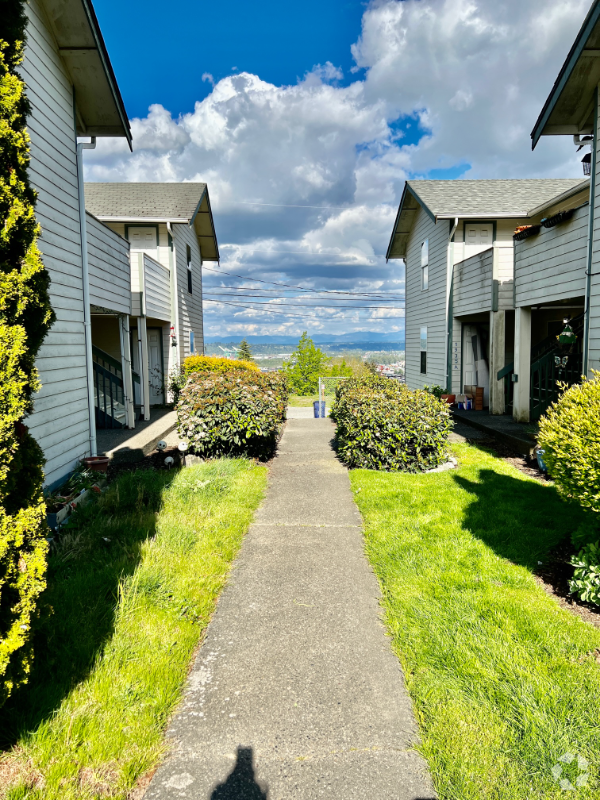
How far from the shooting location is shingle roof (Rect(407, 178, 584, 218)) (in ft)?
46.9

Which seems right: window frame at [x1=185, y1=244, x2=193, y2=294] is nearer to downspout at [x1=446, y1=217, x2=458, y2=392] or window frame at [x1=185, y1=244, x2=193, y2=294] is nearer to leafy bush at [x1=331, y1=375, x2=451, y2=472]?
downspout at [x1=446, y1=217, x2=458, y2=392]

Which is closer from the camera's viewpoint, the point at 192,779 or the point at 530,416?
the point at 192,779

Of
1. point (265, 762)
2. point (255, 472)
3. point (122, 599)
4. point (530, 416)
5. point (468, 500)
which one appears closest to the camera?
point (265, 762)

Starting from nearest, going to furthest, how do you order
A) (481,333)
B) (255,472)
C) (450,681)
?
1. (450,681)
2. (255,472)
3. (481,333)

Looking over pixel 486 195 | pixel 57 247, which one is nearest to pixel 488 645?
pixel 57 247

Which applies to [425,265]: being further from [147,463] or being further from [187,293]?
[147,463]

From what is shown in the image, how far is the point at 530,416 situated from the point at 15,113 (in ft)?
35.4

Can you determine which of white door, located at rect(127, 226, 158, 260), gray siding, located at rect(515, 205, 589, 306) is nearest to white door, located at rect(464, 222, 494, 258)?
gray siding, located at rect(515, 205, 589, 306)

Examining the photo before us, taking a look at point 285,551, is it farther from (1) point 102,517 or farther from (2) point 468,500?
(2) point 468,500

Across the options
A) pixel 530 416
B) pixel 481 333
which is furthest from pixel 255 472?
pixel 481 333

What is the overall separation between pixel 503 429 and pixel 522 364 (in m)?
1.58

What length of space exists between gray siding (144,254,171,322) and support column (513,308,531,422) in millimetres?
8918

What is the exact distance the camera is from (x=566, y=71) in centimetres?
775

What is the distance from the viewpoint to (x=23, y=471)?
104 inches
